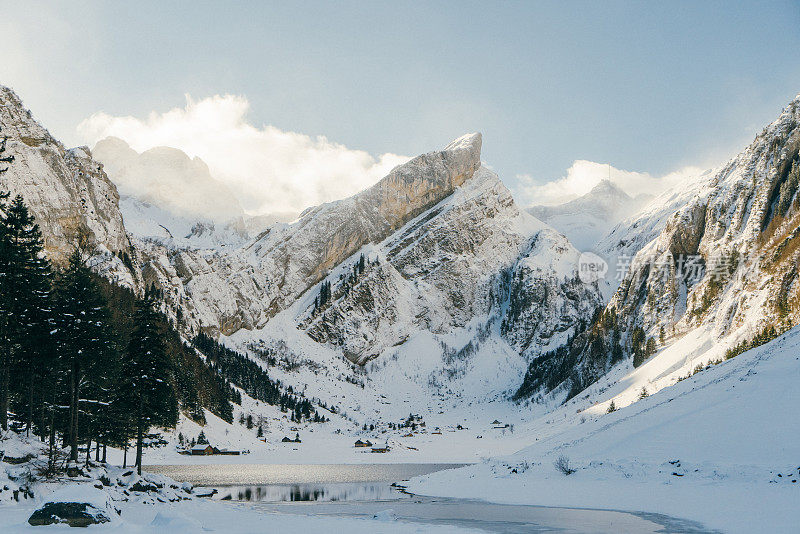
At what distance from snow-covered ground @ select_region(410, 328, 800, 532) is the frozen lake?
1838 mm

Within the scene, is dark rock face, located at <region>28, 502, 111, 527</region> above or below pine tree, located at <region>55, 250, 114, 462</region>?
below

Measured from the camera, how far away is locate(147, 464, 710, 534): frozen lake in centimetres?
2447

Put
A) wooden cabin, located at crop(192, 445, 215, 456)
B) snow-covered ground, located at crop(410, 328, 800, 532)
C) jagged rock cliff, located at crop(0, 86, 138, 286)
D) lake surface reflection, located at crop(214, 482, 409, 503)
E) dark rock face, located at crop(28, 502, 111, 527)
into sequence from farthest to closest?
jagged rock cliff, located at crop(0, 86, 138, 286) < wooden cabin, located at crop(192, 445, 215, 456) < lake surface reflection, located at crop(214, 482, 409, 503) < snow-covered ground, located at crop(410, 328, 800, 532) < dark rock face, located at crop(28, 502, 111, 527)

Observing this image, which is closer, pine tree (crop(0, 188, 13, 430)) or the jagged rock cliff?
pine tree (crop(0, 188, 13, 430))

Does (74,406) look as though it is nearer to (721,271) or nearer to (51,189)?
(721,271)

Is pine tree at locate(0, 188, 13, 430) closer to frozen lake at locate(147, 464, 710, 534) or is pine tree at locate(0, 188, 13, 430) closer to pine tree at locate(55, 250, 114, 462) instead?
pine tree at locate(55, 250, 114, 462)

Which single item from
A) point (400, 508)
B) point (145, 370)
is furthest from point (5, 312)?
point (400, 508)

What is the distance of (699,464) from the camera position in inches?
1177

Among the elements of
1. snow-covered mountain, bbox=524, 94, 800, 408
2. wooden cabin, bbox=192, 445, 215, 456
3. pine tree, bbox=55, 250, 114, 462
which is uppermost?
snow-covered mountain, bbox=524, 94, 800, 408

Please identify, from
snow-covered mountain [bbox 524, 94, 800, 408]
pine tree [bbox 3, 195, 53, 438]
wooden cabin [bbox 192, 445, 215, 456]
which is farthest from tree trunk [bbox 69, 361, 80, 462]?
snow-covered mountain [bbox 524, 94, 800, 408]

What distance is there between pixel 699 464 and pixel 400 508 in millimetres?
17878

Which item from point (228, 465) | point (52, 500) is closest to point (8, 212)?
point (52, 500)

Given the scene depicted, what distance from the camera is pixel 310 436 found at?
17088 centimetres

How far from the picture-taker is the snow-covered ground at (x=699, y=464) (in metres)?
24.6
